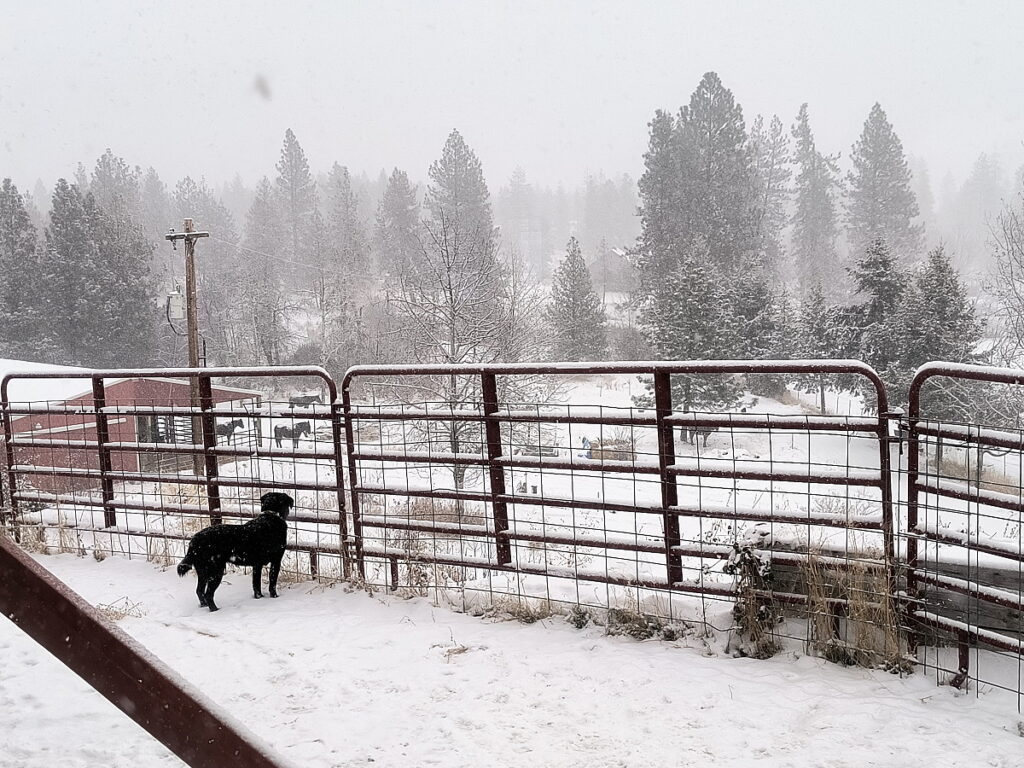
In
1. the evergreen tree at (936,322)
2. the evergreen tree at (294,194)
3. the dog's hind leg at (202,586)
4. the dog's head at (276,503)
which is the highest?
the evergreen tree at (294,194)

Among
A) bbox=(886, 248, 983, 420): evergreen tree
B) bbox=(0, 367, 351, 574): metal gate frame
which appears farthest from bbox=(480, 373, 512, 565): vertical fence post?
bbox=(886, 248, 983, 420): evergreen tree

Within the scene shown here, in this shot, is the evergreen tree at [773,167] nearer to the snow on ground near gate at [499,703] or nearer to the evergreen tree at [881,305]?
the evergreen tree at [881,305]

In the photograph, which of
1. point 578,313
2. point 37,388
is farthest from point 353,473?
point 578,313

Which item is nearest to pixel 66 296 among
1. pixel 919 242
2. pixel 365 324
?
pixel 365 324

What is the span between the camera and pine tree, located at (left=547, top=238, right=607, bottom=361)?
153 ft

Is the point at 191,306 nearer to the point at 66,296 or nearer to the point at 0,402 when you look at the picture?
the point at 0,402

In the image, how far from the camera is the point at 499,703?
167 inches

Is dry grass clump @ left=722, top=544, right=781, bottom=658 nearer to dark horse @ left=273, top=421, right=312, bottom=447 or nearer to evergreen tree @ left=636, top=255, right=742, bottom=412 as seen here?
dark horse @ left=273, top=421, right=312, bottom=447

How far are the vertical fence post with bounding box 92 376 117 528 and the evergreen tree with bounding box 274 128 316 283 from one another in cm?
7155

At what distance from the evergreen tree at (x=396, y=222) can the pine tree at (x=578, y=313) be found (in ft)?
69.0

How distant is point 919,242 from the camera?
194 ft

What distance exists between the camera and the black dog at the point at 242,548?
5.69m

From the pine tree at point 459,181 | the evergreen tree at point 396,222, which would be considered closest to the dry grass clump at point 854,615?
the pine tree at point 459,181

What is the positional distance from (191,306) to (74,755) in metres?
25.2
